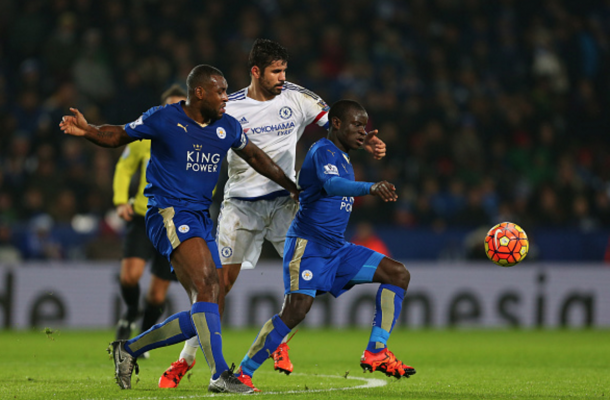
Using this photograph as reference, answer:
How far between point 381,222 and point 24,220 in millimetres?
5441

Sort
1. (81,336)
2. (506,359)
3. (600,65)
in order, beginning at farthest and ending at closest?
(600,65), (81,336), (506,359)

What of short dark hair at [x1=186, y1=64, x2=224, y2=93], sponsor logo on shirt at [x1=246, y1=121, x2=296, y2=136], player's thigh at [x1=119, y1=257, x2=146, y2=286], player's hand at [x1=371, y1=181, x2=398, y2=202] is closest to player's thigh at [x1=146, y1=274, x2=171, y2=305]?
player's thigh at [x1=119, y1=257, x2=146, y2=286]

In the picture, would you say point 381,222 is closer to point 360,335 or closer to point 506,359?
point 360,335

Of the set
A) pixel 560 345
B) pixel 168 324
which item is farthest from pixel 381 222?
pixel 168 324

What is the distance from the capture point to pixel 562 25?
59.4 ft

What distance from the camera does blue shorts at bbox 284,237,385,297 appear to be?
6.12 m

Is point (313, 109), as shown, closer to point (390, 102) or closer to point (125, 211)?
→ point (125, 211)

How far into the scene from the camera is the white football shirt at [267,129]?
6.83 metres

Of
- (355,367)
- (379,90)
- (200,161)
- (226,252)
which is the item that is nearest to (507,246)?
(355,367)

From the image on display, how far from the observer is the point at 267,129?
6.85 metres

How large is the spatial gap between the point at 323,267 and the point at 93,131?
1779 millimetres

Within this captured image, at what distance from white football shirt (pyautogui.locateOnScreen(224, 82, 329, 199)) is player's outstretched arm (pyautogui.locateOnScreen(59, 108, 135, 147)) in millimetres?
1271

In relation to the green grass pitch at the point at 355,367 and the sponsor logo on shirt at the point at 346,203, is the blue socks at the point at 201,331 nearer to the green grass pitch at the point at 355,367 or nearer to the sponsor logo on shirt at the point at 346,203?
the green grass pitch at the point at 355,367

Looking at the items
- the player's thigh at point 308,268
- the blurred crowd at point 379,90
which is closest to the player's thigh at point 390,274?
the player's thigh at point 308,268
